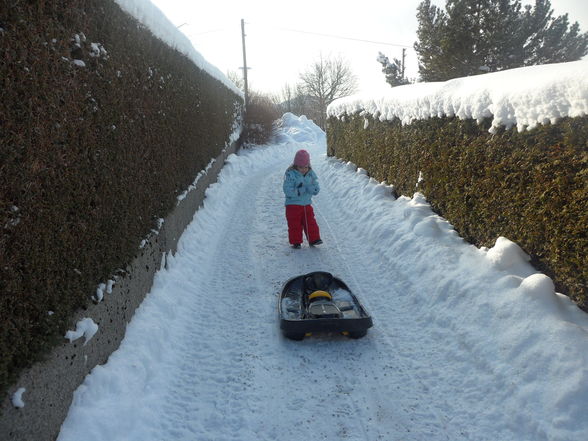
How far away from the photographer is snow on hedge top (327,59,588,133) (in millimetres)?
3498

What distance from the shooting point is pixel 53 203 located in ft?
8.64

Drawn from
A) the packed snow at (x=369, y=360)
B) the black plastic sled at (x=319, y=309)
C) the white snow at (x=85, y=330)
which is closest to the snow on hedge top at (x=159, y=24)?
the packed snow at (x=369, y=360)

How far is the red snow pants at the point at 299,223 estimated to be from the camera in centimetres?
654

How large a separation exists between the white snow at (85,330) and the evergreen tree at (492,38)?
18.1 meters

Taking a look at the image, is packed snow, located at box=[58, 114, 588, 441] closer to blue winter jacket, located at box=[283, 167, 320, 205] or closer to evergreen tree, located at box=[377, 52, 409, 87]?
blue winter jacket, located at box=[283, 167, 320, 205]

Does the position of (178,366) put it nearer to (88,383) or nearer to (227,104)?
(88,383)

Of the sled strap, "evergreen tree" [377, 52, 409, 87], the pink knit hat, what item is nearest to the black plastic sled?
the sled strap

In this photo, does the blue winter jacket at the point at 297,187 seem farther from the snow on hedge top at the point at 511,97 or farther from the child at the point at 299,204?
the snow on hedge top at the point at 511,97

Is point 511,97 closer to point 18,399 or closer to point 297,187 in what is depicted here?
point 297,187

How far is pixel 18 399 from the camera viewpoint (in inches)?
85.7

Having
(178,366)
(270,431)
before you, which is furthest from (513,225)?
(178,366)

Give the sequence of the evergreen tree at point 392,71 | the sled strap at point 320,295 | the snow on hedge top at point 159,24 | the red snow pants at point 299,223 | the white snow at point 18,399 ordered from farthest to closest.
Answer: the evergreen tree at point 392,71
the red snow pants at point 299,223
the snow on hedge top at point 159,24
the sled strap at point 320,295
the white snow at point 18,399

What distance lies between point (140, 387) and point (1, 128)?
227 cm

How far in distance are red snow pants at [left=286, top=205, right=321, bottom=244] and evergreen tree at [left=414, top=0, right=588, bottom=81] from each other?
560 inches
